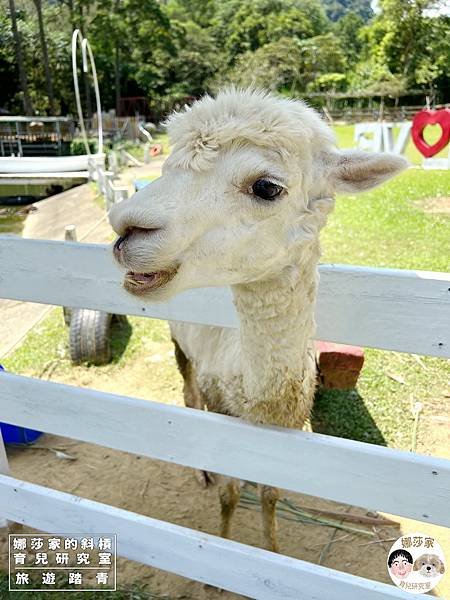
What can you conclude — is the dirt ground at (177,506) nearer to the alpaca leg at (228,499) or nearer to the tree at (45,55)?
the alpaca leg at (228,499)

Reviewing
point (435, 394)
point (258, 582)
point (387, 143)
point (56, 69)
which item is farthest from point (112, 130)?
point (258, 582)

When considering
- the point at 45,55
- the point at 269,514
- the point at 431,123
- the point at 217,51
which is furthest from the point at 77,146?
the point at 217,51

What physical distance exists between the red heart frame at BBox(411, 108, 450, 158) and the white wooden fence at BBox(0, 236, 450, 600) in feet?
40.1

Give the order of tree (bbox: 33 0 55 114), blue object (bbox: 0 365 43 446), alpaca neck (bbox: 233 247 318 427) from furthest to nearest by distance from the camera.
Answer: tree (bbox: 33 0 55 114), blue object (bbox: 0 365 43 446), alpaca neck (bbox: 233 247 318 427)

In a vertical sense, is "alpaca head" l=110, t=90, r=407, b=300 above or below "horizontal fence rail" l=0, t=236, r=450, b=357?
above

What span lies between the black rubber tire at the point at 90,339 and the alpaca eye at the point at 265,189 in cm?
326

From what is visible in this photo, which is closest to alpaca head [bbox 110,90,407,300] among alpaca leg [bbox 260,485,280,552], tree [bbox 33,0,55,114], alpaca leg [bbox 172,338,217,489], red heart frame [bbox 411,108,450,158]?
alpaca leg [bbox 260,485,280,552]

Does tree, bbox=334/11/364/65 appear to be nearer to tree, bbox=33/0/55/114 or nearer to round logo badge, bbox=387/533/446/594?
tree, bbox=33/0/55/114

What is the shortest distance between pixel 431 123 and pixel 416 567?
1233 cm

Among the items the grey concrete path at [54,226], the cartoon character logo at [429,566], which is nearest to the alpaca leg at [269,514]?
the cartoon character logo at [429,566]

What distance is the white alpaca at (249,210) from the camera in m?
1.35

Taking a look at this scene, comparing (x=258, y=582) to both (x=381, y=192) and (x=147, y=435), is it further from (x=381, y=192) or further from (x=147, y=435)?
(x=381, y=192)

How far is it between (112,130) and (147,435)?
79.6 ft

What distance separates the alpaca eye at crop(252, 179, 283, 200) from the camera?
4.69ft
